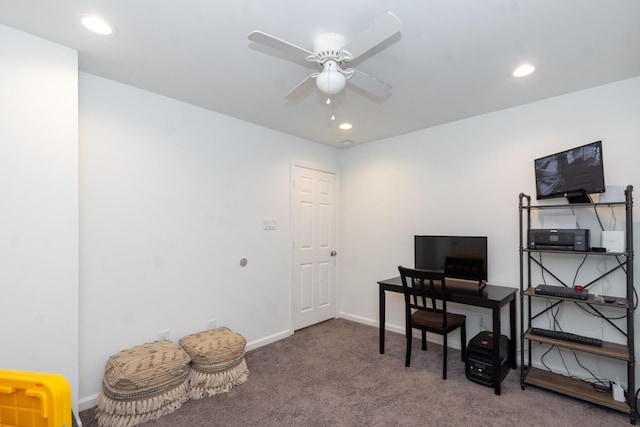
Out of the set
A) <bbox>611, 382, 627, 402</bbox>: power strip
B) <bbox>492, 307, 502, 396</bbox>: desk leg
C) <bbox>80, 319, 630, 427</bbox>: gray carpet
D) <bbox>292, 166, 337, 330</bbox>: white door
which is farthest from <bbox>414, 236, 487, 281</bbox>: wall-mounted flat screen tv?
<bbox>292, 166, 337, 330</bbox>: white door

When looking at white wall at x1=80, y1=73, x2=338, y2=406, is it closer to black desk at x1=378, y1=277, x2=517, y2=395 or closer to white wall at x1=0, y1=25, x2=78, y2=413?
white wall at x1=0, y1=25, x2=78, y2=413

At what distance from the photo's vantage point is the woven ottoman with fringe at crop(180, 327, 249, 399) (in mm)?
2480

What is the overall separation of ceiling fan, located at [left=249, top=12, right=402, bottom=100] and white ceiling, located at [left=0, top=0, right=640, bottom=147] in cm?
9

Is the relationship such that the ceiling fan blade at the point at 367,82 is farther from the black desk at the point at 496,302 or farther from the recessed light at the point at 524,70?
the black desk at the point at 496,302

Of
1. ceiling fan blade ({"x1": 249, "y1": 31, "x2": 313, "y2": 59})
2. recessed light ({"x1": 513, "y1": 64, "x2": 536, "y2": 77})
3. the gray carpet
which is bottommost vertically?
the gray carpet

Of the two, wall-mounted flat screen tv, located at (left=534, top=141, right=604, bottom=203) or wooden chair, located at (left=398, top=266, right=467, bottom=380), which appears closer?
wall-mounted flat screen tv, located at (left=534, top=141, right=604, bottom=203)

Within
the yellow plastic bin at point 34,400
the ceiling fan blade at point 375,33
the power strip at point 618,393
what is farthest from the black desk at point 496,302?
the yellow plastic bin at point 34,400

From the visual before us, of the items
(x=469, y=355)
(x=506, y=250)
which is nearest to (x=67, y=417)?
(x=469, y=355)

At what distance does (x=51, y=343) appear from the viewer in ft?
6.40

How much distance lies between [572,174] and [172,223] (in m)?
3.43

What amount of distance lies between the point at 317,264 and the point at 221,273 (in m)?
1.46

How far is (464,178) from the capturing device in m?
3.40

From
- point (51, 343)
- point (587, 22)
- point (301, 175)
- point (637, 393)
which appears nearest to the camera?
point (587, 22)

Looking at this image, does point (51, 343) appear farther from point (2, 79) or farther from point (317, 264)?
point (317, 264)
